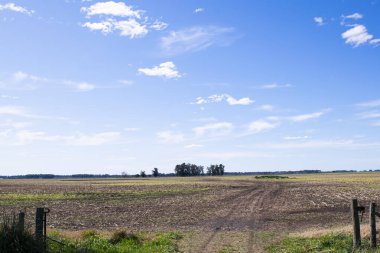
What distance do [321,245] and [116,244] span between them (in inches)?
272

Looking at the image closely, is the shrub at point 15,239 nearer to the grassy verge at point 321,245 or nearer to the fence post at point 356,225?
the grassy verge at point 321,245

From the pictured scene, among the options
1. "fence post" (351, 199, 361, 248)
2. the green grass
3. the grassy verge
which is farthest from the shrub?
"fence post" (351, 199, 361, 248)

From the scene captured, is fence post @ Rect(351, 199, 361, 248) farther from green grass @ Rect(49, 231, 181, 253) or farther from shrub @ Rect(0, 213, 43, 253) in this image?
A: shrub @ Rect(0, 213, 43, 253)

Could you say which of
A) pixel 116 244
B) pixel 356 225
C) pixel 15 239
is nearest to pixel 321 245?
pixel 356 225

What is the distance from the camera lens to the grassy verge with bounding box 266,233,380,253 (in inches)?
545

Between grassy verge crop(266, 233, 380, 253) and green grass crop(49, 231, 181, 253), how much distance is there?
3.72 meters

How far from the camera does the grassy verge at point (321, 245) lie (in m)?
13.8

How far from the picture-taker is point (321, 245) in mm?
15156

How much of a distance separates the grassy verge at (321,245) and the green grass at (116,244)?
147 inches

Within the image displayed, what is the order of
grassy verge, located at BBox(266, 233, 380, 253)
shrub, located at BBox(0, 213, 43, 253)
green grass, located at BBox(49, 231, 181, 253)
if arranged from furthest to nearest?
grassy verge, located at BBox(266, 233, 380, 253) < green grass, located at BBox(49, 231, 181, 253) < shrub, located at BBox(0, 213, 43, 253)

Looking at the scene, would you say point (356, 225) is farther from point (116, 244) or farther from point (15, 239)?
point (15, 239)

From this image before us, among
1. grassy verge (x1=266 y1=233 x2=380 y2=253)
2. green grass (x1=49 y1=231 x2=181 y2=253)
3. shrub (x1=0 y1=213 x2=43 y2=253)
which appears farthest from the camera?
grassy verge (x1=266 y1=233 x2=380 y2=253)

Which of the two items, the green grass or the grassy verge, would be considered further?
the grassy verge

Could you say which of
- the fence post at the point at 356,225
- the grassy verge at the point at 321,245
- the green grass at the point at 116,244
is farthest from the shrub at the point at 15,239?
the fence post at the point at 356,225
